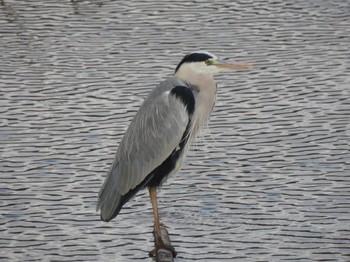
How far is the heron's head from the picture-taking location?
8414mm

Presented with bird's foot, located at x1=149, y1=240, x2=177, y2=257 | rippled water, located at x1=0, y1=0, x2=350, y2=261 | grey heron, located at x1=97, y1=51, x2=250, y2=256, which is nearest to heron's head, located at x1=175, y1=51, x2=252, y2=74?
grey heron, located at x1=97, y1=51, x2=250, y2=256

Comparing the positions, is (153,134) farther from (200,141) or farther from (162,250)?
(200,141)

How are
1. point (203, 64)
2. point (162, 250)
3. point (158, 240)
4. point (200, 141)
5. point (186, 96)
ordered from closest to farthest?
point (162, 250)
point (158, 240)
point (186, 96)
point (203, 64)
point (200, 141)

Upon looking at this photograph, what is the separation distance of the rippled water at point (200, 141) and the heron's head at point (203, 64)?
3.82 feet

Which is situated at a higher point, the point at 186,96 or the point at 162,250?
the point at 186,96

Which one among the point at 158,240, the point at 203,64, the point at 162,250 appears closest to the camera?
the point at 162,250

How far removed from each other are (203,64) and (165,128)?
21.4 inches

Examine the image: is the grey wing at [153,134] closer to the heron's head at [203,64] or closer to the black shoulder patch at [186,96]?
the black shoulder patch at [186,96]

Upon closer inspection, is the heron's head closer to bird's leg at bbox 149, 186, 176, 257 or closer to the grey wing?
the grey wing

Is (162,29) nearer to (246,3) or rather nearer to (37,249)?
(246,3)

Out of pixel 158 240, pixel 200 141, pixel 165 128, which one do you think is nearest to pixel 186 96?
pixel 165 128

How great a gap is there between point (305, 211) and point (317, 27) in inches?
207

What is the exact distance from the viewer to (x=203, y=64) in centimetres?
844

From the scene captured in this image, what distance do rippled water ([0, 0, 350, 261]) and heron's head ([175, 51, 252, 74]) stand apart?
1165mm
